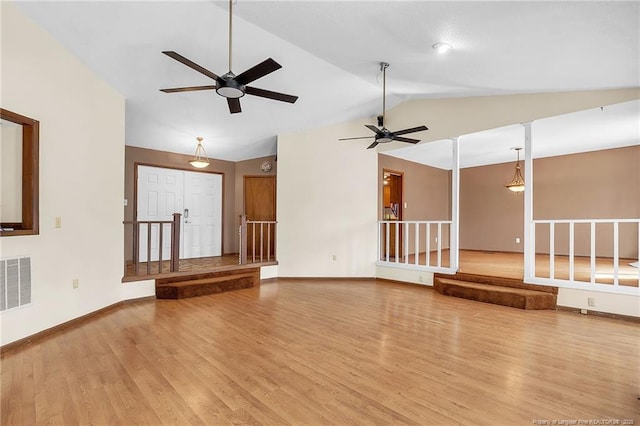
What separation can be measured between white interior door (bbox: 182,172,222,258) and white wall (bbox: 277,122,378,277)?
2.18 meters

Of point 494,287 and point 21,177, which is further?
point 494,287

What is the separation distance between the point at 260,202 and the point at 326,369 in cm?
550

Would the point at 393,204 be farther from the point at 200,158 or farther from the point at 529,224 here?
the point at 200,158

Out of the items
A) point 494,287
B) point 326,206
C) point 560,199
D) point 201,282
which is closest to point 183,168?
point 201,282

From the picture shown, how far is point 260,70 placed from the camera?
2559 mm

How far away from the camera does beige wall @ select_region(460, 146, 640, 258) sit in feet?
21.6

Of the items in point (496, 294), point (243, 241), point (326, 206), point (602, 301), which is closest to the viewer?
point (602, 301)

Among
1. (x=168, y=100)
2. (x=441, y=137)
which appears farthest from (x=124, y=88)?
(x=441, y=137)

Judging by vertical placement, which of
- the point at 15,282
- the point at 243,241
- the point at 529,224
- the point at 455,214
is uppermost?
the point at 455,214

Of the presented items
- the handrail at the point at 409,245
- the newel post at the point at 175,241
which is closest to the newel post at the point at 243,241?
the newel post at the point at 175,241

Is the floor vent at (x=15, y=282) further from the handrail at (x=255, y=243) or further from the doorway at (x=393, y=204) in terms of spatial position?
the doorway at (x=393, y=204)

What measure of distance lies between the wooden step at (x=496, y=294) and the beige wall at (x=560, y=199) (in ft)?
13.6

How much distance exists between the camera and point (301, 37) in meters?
3.60

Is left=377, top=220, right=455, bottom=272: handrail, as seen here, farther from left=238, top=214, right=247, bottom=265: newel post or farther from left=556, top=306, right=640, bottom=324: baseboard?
left=238, top=214, right=247, bottom=265: newel post
